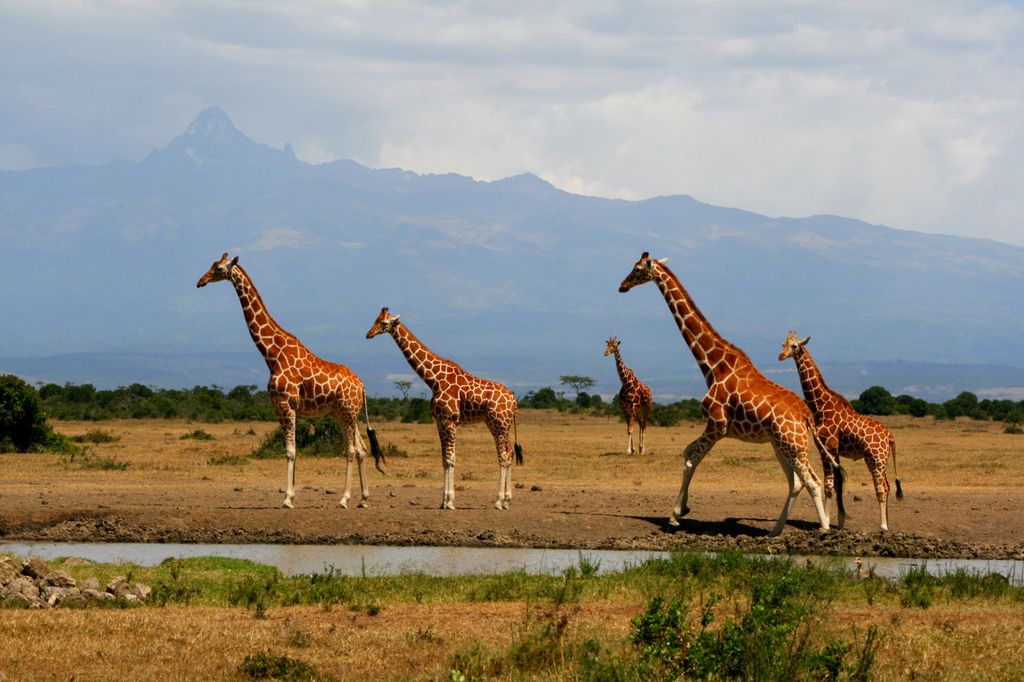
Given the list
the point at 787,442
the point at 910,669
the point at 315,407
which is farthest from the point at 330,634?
the point at 315,407

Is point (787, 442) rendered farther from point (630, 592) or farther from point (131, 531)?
point (131, 531)

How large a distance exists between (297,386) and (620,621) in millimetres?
10913

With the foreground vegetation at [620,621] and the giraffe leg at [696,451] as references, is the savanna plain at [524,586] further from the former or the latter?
the giraffe leg at [696,451]

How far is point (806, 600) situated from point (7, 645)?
275 inches

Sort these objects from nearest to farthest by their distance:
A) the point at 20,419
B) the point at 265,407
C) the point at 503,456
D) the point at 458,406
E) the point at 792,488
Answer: the point at 792,488, the point at 458,406, the point at 503,456, the point at 20,419, the point at 265,407

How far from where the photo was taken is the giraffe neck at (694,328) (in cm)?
2267

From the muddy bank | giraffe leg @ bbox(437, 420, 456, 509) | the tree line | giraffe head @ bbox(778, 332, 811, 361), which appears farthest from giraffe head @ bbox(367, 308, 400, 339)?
the tree line

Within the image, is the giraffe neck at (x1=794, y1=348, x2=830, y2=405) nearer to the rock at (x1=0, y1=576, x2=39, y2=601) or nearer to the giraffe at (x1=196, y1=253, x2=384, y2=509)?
the giraffe at (x1=196, y1=253, x2=384, y2=509)

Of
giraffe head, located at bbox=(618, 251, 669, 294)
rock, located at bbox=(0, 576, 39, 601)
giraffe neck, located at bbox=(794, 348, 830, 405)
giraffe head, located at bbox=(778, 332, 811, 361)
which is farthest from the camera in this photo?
giraffe head, located at bbox=(778, 332, 811, 361)

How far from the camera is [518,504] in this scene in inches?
1006

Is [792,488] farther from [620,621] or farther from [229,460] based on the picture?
[229,460]

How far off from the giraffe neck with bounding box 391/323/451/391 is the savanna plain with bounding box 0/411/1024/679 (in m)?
2.14

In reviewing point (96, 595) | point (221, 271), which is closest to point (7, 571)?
point (96, 595)

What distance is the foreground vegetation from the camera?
505 inches
